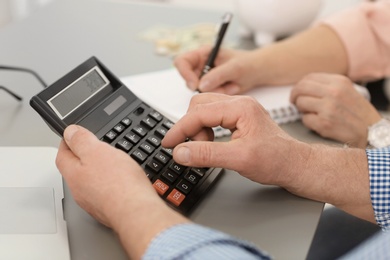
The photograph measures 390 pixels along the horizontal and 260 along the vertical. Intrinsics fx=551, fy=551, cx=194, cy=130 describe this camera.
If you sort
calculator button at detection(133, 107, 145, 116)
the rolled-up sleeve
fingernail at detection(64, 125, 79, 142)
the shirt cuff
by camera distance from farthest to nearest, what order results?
the rolled-up sleeve → calculator button at detection(133, 107, 145, 116) → fingernail at detection(64, 125, 79, 142) → the shirt cuff

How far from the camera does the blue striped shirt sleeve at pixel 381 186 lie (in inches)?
25.1

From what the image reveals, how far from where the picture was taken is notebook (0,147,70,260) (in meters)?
0.52

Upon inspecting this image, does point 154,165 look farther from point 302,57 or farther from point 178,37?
point 178,37

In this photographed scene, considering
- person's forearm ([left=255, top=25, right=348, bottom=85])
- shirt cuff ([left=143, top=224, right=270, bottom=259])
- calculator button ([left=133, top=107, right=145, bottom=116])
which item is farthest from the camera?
person's forearm ([left=255, top=25, right=348, bottom=85])

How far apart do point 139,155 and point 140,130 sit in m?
0.04

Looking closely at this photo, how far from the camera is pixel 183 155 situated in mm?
578

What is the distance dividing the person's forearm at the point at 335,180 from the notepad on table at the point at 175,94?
0.60ft

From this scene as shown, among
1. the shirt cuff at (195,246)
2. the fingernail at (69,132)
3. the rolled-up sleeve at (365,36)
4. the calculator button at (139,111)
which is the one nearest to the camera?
the shirt cuff at (195,246)

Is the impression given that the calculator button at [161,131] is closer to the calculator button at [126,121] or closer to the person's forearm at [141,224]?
the calculator button at [126,121]

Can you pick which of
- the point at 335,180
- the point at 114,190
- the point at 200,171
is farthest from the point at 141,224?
the point at 335,180

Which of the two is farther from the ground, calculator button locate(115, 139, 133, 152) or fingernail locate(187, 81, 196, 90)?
calculator button locate(115, 139, 133, 152)

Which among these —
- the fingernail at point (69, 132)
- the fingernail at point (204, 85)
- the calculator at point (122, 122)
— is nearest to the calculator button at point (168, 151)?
the calculator at point (122, 122)

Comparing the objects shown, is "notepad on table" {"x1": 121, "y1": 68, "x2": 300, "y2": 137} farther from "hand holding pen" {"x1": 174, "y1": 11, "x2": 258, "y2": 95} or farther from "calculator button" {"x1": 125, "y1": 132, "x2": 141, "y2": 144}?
"calculator button" {"x1": 125, "y1": 132, "x2": 141, "y2": 144}

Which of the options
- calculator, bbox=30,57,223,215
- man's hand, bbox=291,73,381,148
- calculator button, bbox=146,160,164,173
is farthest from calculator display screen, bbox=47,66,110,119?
man's hand, bbox=291,73,381,148
